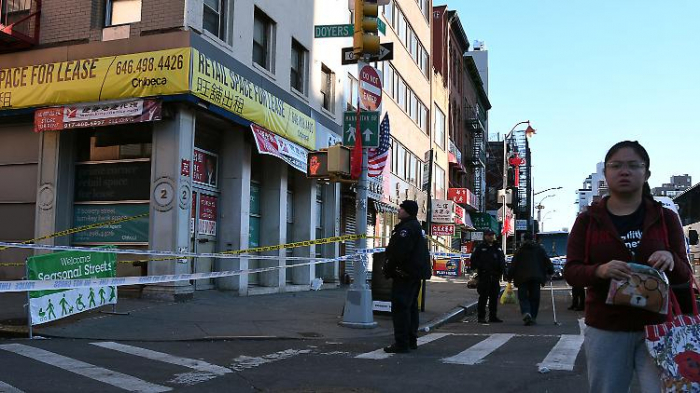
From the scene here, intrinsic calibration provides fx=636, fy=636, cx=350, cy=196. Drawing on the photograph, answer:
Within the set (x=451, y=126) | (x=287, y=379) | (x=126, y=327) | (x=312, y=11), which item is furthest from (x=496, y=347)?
(x=451, y=126)

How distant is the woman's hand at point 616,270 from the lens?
3014 millimetres

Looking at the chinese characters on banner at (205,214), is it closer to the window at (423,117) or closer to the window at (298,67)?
the window at (298,67)

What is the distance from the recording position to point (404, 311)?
26.3 feet

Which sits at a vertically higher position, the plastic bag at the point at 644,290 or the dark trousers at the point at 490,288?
the plastic bag at the point at 644,290

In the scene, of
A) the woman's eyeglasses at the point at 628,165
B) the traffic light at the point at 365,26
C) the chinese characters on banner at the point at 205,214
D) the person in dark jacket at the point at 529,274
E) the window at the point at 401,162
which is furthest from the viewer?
the window at the point at 401,162

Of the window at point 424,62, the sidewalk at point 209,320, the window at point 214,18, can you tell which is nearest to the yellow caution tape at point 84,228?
the sidewalk at point 209,320

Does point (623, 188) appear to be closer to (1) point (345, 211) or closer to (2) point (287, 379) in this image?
(2) point (287, 379)

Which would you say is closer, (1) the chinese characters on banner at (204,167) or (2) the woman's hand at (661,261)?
(2) the woman's hand at (661,261)

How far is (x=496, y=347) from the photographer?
27.9 ft

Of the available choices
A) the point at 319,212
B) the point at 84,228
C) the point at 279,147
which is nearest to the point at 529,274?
the point at 279,147

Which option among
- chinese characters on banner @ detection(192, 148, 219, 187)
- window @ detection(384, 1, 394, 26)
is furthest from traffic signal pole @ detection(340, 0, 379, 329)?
window @ detection(384, 1, 394, 26)

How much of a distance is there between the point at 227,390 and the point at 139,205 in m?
8.35

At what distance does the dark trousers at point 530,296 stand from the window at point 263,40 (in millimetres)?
8372

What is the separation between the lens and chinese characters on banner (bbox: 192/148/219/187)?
1394cm
